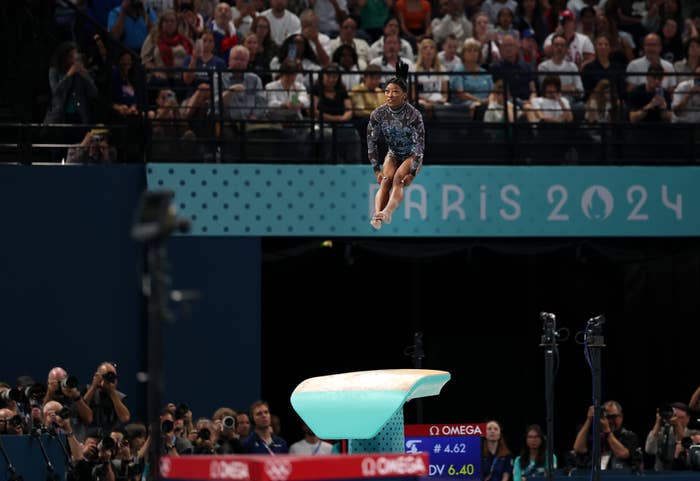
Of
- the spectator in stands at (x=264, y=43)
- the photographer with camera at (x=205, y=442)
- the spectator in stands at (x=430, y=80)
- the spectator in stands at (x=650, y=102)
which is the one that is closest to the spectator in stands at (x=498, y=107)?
the spectator in stands at (x=430, y=80)

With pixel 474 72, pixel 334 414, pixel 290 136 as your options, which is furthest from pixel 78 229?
pixel 334 414

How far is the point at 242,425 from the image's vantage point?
47.7ft

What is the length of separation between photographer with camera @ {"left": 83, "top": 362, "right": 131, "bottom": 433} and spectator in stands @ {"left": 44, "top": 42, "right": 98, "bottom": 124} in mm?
2922

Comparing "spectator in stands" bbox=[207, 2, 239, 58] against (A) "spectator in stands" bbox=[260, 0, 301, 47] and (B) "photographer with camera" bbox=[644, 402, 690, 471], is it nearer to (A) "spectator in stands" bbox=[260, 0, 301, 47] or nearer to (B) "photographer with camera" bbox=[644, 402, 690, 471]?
(A) "spectator in stands" bbox=[260, 0, 301, 47]

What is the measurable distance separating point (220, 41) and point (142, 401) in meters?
4.30

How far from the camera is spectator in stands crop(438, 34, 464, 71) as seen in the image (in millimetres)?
17078

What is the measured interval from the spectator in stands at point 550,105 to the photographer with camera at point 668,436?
136 inches

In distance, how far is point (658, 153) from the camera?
654 inches

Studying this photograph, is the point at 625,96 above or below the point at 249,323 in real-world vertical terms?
above

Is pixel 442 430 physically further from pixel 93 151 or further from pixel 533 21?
pixel 533 21

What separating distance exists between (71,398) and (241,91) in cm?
411

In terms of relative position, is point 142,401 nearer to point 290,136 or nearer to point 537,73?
point 290,136

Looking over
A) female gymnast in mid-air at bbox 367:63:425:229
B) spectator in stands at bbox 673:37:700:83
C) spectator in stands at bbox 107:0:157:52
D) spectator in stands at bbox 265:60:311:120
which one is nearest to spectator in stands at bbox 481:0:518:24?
spectator in stands at bbox 673:37:700:83

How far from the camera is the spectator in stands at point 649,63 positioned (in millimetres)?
17234
